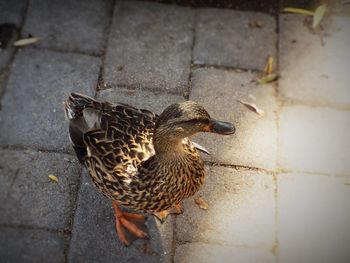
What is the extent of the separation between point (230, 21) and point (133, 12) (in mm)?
810

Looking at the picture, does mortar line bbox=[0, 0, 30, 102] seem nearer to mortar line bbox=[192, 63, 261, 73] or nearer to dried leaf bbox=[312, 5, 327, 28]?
mortar line bbox=[192, 63, 261, 73]

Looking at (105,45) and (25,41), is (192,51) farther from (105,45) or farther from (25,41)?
(25,41)

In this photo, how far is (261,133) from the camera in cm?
413

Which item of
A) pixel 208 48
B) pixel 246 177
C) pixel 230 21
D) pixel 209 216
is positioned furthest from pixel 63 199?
pixel 230 21

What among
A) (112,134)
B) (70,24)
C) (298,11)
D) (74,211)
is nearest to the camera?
(112,134)

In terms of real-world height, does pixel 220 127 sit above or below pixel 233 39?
below

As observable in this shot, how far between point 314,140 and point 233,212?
2.81 ft

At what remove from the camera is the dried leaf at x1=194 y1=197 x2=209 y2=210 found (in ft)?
12.4

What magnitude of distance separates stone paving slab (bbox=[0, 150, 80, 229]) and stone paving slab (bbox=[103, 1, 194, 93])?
0.78 meters

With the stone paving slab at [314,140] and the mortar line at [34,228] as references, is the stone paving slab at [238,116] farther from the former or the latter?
the mortar line at [34,228]

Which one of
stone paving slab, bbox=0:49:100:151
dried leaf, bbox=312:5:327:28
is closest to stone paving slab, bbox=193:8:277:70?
dried leaf, bbox=312:5:327:28

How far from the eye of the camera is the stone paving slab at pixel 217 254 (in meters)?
3.59

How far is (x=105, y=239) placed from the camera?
11.9ft

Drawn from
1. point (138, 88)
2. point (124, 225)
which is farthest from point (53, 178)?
point (138, 88)
